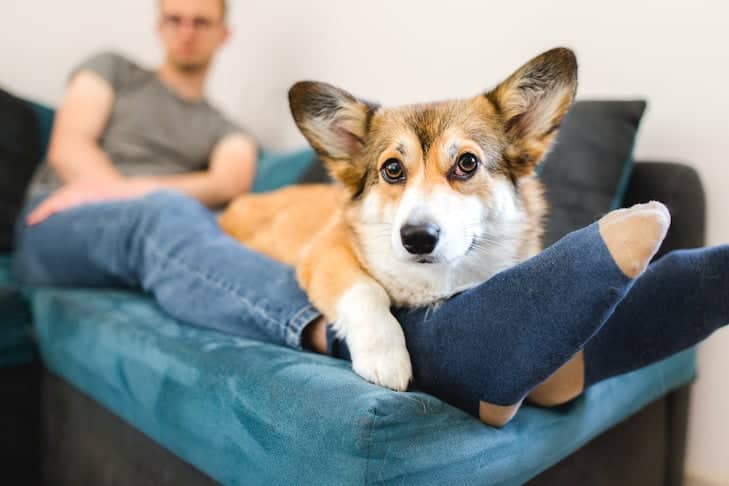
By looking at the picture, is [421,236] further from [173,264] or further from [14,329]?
[14,329]

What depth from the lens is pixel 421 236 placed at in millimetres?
862

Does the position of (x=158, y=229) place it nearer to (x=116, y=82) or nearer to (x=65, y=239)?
(x=65, y=239)

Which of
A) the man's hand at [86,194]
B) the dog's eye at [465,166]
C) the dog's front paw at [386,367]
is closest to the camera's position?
the dog's front paw at [386,367]

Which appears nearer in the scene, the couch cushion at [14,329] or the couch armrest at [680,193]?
the couch armrest at [680,193]

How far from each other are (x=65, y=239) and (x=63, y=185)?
0.64 m

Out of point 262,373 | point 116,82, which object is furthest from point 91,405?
point 116,82

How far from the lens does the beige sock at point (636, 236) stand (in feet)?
2.28

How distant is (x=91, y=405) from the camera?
1427mm

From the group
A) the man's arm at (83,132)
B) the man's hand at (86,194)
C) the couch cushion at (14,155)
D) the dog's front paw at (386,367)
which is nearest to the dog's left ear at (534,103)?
the dog's front paw at (386,367)

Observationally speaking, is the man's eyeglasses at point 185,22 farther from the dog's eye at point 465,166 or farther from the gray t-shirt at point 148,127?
the dog's eye at point 465,166

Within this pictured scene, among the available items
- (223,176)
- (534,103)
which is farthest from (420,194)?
(223,176)

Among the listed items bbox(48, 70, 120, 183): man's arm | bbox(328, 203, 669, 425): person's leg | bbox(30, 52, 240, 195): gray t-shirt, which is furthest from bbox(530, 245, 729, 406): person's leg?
bbox(30, 52, 240, 195): gray t-shirt

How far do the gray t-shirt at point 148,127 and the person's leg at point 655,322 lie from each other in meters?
1.85

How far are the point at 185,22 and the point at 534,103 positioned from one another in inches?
70.5
